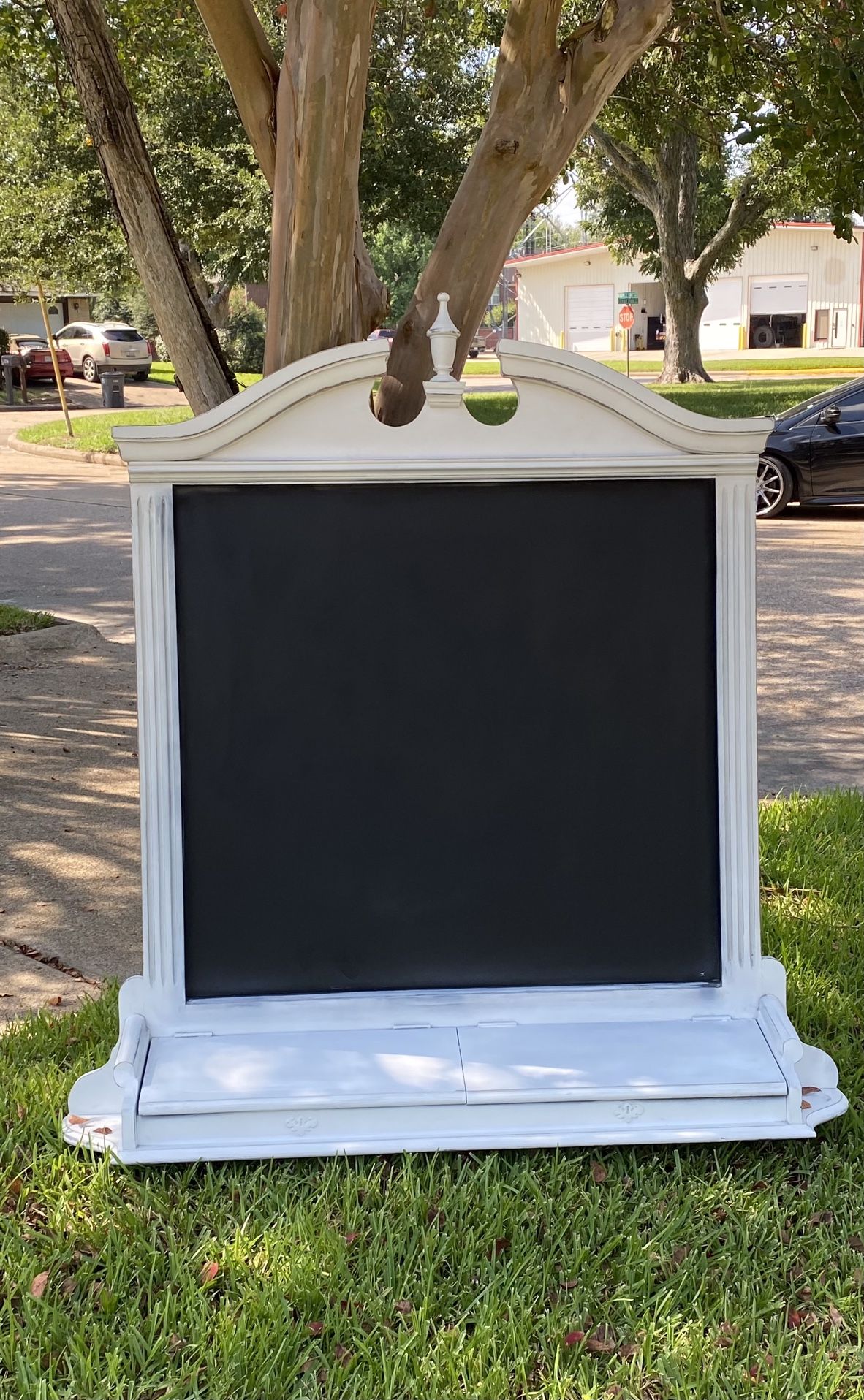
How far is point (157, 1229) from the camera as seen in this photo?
9.35 feet

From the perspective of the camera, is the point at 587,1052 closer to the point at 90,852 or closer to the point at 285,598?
the point at 285,598

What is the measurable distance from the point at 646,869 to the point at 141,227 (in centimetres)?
313

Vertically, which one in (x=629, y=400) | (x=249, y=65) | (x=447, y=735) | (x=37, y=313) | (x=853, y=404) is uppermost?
(x=37, y=313)

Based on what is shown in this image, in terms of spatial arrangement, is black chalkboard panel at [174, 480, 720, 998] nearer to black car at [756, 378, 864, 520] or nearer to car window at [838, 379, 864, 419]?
black car at [756, 378, 864, 520]

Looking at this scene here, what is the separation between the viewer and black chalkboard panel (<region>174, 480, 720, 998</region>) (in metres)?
3.12

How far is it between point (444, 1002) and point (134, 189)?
3242 mm

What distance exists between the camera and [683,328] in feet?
107

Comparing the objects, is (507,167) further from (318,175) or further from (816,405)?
(816,405)

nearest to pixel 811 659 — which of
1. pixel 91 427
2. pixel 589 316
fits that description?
pixel 91 427

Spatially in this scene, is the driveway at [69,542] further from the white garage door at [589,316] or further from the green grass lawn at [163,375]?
the white garage door at [589,316]

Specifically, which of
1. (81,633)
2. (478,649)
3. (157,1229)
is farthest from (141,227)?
(81,633)

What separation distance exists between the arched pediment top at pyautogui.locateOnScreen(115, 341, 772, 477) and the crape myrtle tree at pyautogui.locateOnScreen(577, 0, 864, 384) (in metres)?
2.50

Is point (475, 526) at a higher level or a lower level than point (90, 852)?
higher

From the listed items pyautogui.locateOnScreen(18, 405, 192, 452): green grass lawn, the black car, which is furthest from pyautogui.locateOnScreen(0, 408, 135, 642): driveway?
the black car
